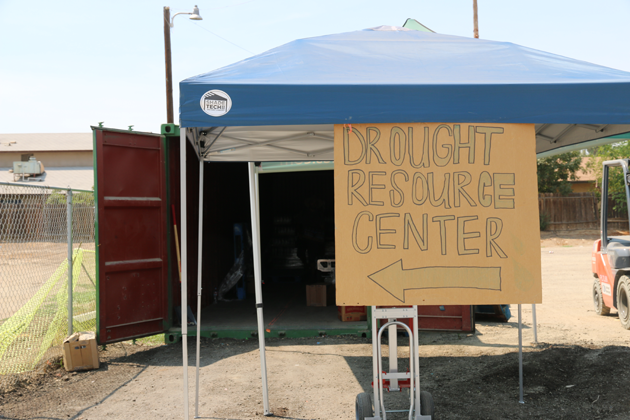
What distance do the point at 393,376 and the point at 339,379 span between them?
1.79 m

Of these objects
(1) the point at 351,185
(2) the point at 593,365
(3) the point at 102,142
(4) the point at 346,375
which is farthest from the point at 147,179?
(2) the point at 593,365

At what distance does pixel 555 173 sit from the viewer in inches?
1059

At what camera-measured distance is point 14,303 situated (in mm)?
11266

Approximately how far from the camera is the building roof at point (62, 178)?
33.8m

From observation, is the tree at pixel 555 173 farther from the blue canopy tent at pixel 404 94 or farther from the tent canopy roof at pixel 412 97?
the tent canopy roof at pixel 412 97

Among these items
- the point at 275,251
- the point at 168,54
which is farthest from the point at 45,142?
the point at 275,251

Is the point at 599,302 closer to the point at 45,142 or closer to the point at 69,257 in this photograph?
the point at 69,257

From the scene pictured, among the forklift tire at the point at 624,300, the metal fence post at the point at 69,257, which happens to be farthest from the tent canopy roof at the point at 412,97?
the forklift tire at the point at 624,300

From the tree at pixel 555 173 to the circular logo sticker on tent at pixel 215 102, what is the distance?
88.4 ft

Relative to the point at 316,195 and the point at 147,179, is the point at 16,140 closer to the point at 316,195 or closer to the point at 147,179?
the point at 316,195

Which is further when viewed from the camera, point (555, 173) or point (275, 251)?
point (555, 173)

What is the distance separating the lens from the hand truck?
354 centimetres

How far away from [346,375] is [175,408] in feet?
6.25

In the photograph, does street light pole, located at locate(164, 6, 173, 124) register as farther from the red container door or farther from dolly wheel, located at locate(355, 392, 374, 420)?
dolly wheel, located at locate(355, 392, 374, 420)
